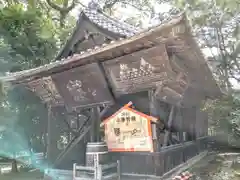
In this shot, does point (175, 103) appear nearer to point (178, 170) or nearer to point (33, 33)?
point (178, 170)

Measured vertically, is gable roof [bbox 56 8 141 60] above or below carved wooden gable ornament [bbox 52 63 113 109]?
above

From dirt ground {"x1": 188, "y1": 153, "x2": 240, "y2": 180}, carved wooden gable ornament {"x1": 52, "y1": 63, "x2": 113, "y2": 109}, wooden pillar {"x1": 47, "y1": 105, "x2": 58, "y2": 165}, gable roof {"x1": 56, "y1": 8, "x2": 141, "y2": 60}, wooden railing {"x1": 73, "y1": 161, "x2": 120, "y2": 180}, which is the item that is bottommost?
dirt ground {"x1": 188, "y1": 153, "x2": 240, "y2": 180}

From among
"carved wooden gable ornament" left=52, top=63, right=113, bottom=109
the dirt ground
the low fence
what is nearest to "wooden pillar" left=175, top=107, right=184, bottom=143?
the low fence

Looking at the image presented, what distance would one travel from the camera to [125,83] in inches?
271

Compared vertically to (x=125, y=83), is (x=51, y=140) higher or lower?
lower

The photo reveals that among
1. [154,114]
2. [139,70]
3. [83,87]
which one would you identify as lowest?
[154,114]

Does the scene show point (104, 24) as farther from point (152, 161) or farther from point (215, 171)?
point (215, 171)

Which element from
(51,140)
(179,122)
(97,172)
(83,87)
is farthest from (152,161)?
(51,140)

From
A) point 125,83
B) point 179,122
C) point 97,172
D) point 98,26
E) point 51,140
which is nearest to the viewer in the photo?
point 97,172

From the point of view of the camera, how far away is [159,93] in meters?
6.52

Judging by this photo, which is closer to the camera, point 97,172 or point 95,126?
point 97,172

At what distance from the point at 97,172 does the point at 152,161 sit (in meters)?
1.58

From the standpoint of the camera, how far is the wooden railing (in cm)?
661

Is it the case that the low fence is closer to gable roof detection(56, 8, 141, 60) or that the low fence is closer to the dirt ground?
the dirt ground
